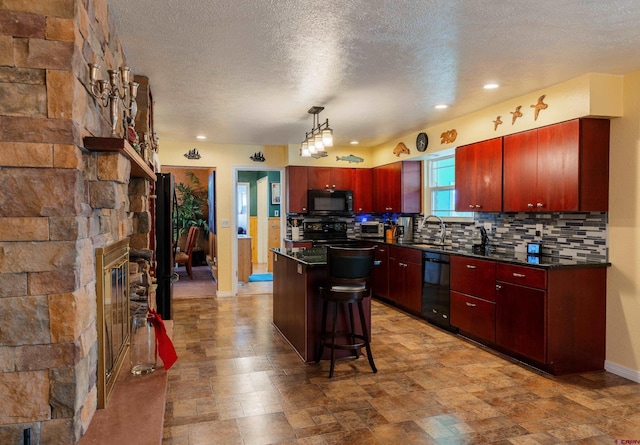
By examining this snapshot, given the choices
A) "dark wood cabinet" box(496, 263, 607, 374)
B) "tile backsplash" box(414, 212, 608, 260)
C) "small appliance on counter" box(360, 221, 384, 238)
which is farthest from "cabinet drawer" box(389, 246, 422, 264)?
"dark wood cabinet" box(496, 263, 607, 374)

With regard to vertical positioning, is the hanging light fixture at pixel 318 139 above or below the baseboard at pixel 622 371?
above

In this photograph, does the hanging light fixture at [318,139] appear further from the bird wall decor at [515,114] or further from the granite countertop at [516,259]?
the bird wall decor at [515,114]

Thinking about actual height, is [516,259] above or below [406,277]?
above

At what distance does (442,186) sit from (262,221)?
519 cm

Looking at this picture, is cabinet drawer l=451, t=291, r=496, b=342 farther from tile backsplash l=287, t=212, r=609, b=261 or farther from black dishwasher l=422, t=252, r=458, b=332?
tile backsplash l=287, t=212, r=609, b=261

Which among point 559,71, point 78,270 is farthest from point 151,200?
point 559,71

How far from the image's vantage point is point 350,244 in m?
6.82

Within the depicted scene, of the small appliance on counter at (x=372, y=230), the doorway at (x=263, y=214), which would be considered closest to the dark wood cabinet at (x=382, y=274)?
the small appliance on counter at (x=372, y=230)

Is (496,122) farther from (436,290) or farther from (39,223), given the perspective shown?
(39,223)

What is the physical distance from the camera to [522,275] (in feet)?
12.0

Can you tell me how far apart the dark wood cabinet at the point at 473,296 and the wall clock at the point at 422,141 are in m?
1.77

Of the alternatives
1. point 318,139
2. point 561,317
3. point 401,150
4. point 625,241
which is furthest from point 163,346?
point 401,150

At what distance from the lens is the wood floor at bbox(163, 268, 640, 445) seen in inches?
99.8

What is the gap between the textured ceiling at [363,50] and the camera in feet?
7.66
